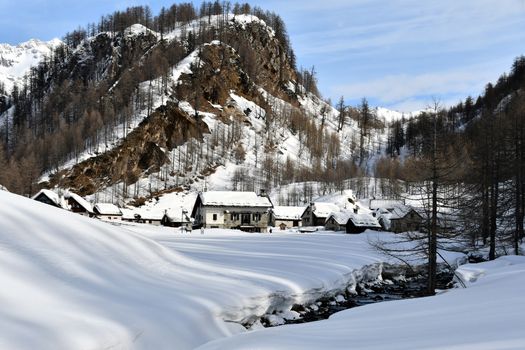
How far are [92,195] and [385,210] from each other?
→ 7152cm

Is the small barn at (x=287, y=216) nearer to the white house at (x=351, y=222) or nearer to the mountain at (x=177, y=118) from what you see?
the white house at (x=351, y=222)

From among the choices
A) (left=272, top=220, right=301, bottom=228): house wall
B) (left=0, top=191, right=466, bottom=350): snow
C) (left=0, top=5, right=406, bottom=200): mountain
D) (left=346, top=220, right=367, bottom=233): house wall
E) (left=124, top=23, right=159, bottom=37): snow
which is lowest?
(left=272, top=220, right=301, bottom=228): house wall

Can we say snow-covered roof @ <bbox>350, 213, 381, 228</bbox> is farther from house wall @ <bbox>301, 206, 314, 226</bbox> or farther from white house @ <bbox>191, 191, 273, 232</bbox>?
house wall @ <bbox>301, 206, 314, 226</bbox>

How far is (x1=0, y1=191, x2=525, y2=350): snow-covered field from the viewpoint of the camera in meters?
7.82

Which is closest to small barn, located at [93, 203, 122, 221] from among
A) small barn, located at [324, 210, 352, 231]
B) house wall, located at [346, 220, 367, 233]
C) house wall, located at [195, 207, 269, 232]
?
house wall, located at [195, 207, 269, 232]

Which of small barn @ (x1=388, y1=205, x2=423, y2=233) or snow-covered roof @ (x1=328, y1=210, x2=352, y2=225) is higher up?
small barn @ (x1=388, y1=205, x2=423, y2=233)

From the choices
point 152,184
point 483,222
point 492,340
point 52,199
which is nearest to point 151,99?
point 152,184

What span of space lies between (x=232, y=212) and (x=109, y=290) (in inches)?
2874

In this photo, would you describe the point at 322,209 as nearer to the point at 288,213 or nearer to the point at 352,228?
the point at 288,213

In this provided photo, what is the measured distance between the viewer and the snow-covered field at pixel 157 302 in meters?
7.82

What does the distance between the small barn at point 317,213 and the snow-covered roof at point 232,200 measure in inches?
592

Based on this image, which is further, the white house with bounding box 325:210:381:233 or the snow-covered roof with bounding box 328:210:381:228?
the snow-covered roof with bounding box 328:210:381:228

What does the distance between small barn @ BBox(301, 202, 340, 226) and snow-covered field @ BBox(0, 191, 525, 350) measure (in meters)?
77.4

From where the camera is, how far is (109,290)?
12852 millimetres
